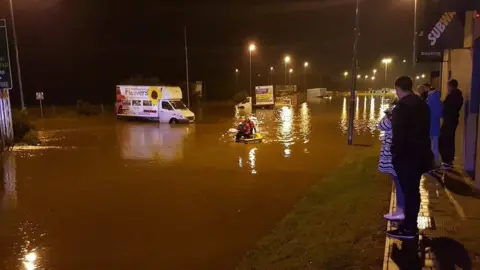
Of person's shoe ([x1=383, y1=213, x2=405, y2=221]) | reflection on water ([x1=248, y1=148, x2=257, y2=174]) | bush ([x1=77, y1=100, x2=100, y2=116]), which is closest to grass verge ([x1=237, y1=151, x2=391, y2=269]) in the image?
person's shoe ([x1=383, y1=213, x2=405, y2=221])

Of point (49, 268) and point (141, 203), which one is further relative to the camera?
point (141, 203)

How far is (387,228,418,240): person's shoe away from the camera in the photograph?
18.0 ft

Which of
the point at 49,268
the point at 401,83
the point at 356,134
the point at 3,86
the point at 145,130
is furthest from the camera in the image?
the point at 145,130

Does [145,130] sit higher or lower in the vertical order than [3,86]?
lower

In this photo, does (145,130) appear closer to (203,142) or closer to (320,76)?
(203,142)

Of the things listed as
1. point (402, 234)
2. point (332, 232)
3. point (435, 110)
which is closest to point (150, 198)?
point (332, 232)

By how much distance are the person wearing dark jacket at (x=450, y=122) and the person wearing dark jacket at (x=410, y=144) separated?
440cm

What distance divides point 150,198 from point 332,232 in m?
5.11

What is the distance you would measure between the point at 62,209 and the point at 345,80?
122 meters

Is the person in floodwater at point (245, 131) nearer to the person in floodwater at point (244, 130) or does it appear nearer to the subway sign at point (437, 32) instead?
the person in floodwater at point (244, 130)

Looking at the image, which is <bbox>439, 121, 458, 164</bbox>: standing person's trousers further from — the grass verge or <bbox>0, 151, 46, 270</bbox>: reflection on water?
<bbox>0, 151, 46, 270</bbox>: reflection on water

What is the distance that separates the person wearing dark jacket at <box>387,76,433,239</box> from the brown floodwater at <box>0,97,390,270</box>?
274 centimetres

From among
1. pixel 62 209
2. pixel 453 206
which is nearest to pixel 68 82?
pixel 62 209

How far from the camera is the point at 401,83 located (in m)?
5.43
